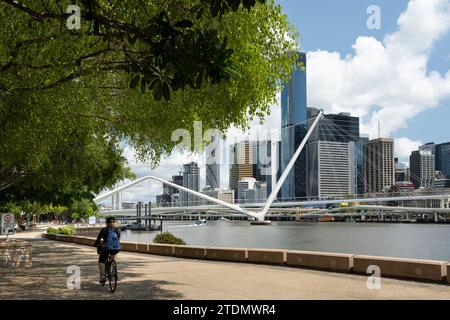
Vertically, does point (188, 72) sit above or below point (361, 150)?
below

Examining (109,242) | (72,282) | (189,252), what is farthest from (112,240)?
(189,252)

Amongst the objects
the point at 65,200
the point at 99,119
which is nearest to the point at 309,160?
the point at 65,200

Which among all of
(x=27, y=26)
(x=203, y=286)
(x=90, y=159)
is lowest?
(x=203, y=286)

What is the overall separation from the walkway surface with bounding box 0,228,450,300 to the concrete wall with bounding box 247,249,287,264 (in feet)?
2.04

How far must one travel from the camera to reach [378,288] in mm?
14008

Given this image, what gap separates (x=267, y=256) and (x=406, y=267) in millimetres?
6204

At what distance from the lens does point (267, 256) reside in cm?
2061

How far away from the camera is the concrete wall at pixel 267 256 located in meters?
20.0

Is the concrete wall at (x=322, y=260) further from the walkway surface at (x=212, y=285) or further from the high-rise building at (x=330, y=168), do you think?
the high-rise building at (x=330, y=168)

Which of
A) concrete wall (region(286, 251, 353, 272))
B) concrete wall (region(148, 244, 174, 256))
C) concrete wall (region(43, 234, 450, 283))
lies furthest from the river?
concrete wall (region(286, 251, 353, 272))

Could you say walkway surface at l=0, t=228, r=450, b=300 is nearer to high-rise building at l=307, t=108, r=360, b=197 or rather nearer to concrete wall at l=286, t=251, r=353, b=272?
concrete wall at l=286, t=251, r=353, b=272
